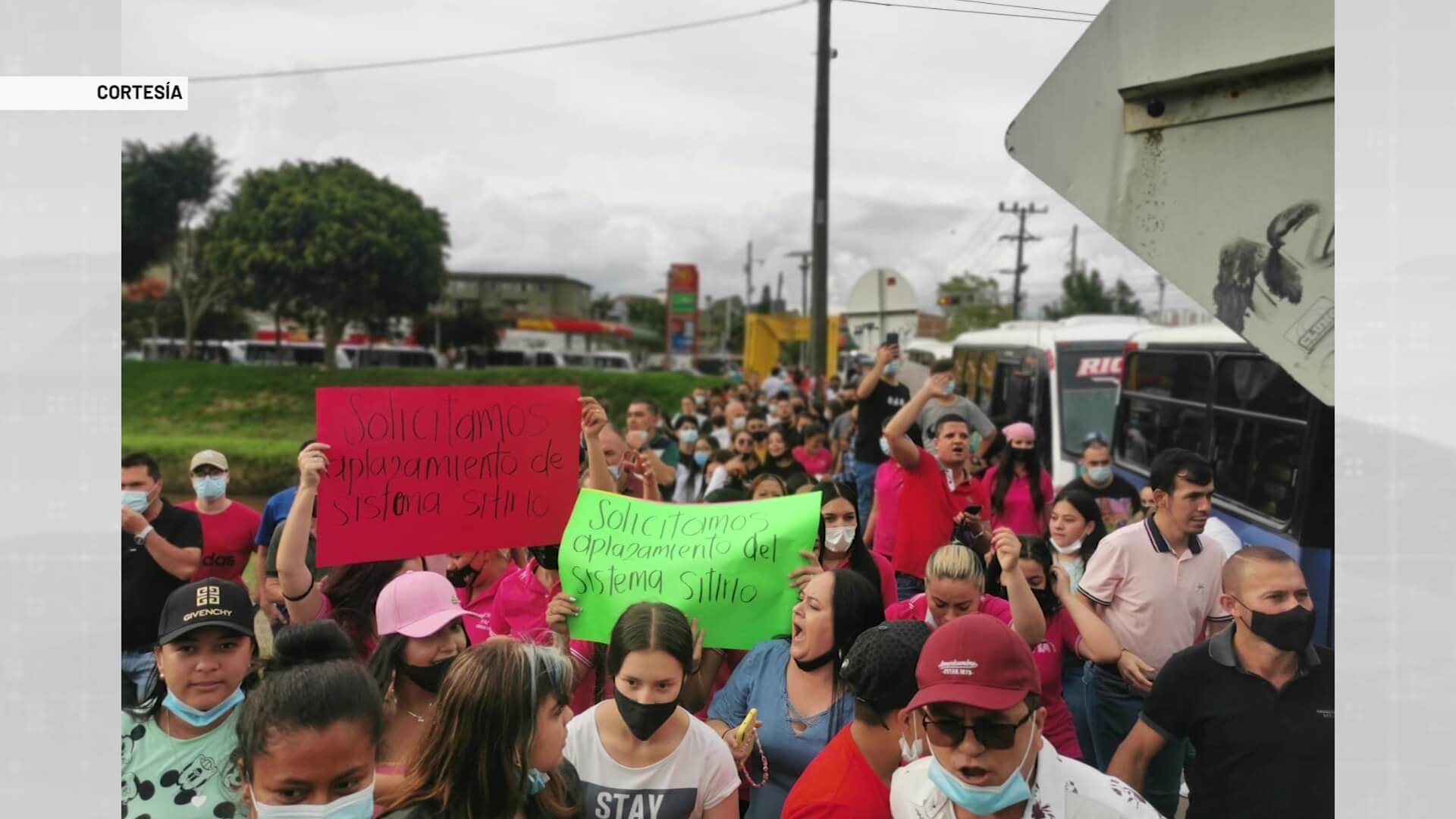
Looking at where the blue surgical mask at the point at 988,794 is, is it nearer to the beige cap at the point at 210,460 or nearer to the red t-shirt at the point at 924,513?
the red t-shirt at the point at 924,513

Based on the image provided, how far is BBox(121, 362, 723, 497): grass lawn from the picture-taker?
32281mm

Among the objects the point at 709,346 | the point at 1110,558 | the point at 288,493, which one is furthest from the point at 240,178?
the point at 709,346

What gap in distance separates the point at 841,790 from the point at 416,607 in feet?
4.68

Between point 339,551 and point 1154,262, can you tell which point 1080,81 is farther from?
point 339,551

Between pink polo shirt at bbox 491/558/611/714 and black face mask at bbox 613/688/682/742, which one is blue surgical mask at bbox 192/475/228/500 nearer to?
pink polo shirt at bbox 491/558/611/714

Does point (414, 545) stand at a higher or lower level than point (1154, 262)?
lower

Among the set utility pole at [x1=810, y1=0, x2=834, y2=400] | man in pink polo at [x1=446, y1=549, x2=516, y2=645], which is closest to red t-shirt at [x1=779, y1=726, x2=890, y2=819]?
man in pink polo at [x1=446, y1=549, x2=516, y2=645]

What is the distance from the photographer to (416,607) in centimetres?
325

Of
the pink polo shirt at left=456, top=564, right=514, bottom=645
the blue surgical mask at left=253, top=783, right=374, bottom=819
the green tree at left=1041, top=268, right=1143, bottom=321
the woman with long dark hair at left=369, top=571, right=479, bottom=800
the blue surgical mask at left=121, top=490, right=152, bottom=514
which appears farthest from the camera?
the green tree at left=1041, top=268, right=1143, bottom=321

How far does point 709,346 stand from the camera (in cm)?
11156

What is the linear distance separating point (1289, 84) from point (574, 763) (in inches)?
92.0

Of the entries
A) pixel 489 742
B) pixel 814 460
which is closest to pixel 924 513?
pixel 489 742

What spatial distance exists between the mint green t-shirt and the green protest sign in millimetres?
1243

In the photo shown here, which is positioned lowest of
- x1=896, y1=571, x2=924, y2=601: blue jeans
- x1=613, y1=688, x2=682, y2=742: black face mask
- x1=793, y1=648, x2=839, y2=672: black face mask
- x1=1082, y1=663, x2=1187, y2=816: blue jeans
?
x1=1082, y1=663, x2=1187, y2=816: blue jeans
